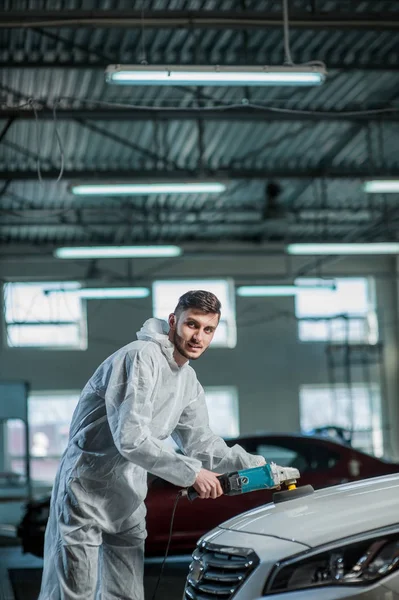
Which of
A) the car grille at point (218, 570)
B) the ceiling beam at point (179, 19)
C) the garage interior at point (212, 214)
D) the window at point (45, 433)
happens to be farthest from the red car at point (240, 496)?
the window at point (45, 433)

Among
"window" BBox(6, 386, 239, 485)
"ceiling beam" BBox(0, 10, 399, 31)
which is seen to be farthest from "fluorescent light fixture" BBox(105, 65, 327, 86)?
"window" BBox(6, 386, 239, 485)

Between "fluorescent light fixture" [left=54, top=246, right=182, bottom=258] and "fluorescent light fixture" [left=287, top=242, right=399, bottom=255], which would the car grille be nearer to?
"fluorescent light fixture" [left=287, top=242, right=399, bottom=255]

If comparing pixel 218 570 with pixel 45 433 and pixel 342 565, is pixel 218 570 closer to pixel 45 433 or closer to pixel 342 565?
pixel 342 565

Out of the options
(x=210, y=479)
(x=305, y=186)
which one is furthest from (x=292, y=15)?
(x=305, y=186)

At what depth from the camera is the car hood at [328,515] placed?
9.59ft

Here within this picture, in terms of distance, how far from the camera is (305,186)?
55.7 ft

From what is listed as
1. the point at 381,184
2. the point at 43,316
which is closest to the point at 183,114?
the point at 381,184

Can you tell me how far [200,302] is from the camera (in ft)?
11.8

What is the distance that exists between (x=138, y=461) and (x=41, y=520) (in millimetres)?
6683

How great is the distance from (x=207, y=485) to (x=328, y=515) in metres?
0.47

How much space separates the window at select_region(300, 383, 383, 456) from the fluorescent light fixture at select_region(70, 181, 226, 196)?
10956 millimetres

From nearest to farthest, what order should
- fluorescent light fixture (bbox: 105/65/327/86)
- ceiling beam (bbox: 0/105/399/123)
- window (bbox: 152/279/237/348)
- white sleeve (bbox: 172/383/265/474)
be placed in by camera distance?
white sleeve (bbox: 172/383/265/474) → fluorescent light fixture (bbox: 105/65/327/86) → ceiling beam (bbox: 0/105/399/123) → window (bbox: 152/279/237/348)

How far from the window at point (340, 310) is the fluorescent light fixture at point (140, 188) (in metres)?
10.5

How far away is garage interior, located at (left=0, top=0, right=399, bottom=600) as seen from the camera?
10.3 metres
